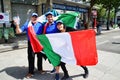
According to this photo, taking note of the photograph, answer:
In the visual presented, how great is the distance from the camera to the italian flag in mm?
5160

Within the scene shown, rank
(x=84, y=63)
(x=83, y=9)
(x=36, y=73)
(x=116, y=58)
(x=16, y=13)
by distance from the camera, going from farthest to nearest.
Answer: (x=83, y=9) < (x=16, y=13) < (x=116, y=58) < (x=36, y=73) < (x=84, y=63)

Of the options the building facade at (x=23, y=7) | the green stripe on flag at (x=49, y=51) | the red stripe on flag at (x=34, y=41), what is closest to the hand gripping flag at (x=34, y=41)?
the red stripe on flag at (x=34, y=41)

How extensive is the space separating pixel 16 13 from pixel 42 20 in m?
12.3

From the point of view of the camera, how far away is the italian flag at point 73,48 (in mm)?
5160

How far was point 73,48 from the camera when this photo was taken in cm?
516

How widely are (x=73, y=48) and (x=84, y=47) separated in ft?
1.00

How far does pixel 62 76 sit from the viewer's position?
5.69m

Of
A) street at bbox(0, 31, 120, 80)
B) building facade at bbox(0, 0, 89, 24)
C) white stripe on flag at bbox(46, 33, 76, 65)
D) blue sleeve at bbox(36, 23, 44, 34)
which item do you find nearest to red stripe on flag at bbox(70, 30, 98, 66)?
white stripe on flag at bbox(46, 33, 76, 65)

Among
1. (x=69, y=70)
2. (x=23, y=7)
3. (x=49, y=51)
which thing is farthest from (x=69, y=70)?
(x=23, y=7)

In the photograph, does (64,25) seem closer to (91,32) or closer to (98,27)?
(91,32)

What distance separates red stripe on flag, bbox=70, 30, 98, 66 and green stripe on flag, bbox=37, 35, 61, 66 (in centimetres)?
54

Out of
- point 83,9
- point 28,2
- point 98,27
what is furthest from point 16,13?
point 83,9

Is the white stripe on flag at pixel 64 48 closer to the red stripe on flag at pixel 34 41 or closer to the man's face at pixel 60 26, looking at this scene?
the man's face at pixel 60 26

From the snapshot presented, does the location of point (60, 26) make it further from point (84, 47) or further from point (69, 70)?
point (69, 70)
